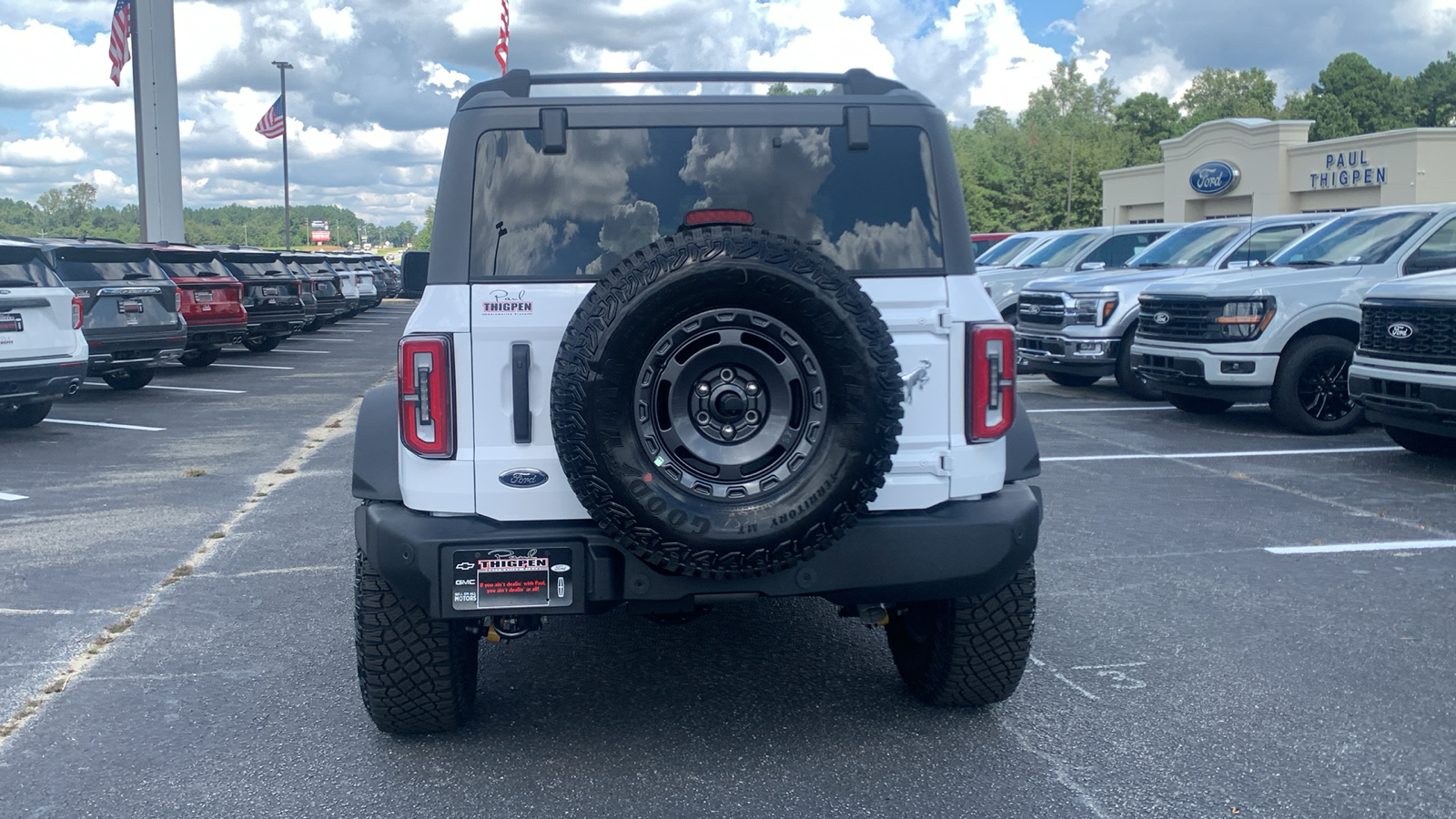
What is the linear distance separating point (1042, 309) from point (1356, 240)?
3546mm

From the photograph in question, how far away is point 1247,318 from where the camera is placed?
10.5 meters

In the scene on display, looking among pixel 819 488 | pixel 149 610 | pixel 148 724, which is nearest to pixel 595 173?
pixel 819 488

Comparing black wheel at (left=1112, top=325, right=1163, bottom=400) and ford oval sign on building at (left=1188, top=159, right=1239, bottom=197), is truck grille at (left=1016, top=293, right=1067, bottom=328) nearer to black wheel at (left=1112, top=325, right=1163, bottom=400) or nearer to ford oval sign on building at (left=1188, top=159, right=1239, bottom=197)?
black wheel at (left=1112, top=325, right=1163, bottom=400)

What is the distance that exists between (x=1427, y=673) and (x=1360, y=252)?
716cm

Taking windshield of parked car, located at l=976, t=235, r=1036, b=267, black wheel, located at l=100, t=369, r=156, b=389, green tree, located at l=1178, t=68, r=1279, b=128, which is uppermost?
green tree, located at l=1178, t=68, r=1279, b=128

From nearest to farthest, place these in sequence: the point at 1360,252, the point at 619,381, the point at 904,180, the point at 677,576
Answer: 1. the point at 619,381
2. the point at 677,576
3. the point at 904,180
4. the point at 1360,252

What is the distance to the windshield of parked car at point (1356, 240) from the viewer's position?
10.7 meters

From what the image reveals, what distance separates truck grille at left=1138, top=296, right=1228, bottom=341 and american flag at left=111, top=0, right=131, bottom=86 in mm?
25103

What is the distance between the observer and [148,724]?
4.25m

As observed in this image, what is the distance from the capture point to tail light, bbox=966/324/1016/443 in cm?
385

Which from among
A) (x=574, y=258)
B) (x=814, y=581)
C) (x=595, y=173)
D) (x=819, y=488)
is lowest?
(x=814, y=581)

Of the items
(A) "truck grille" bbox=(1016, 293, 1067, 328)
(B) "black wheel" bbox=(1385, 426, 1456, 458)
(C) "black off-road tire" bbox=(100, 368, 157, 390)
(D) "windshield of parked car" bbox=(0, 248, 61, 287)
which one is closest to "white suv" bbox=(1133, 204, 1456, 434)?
(B) "black wheel" bbox=(1385, 426, 1456, 458)

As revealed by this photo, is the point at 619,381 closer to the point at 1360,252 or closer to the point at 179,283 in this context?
the point at 1360,252

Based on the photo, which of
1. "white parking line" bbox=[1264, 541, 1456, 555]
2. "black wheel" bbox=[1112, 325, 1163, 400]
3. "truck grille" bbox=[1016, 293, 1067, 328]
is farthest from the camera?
"truck grille" bbox=[1016, 293, 1067, 328]
